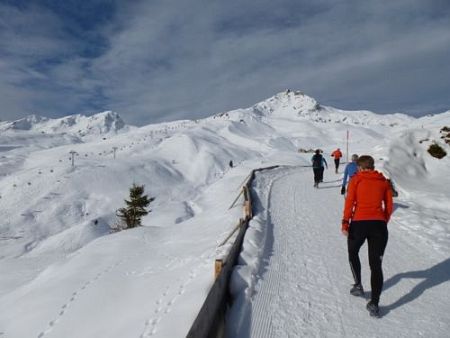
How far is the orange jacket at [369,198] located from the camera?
517cm

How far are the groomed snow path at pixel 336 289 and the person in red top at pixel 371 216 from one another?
0.43 meters

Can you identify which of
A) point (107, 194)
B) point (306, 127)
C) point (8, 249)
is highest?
point (306, 127)

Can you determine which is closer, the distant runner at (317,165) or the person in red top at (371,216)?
the person in red top at (371,216)

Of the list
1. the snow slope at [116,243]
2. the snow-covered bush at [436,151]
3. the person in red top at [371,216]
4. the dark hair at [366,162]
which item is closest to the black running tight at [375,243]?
the person in red top at [371,216]

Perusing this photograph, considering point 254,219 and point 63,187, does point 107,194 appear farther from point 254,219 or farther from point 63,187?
point 254,219

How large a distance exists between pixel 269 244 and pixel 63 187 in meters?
40.1

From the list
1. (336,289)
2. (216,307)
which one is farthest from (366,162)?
(216,307)

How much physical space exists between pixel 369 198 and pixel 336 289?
6.16ft

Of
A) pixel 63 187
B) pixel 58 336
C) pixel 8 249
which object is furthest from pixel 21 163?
pixel 58 336

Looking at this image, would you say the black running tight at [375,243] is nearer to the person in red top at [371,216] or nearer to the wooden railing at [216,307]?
the person in red top at [371,216]

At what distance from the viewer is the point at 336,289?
20.2 ft

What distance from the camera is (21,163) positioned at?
63625 mm

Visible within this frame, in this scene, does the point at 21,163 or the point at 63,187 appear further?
the point at 21,163

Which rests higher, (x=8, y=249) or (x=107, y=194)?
(x=107, y=194)
